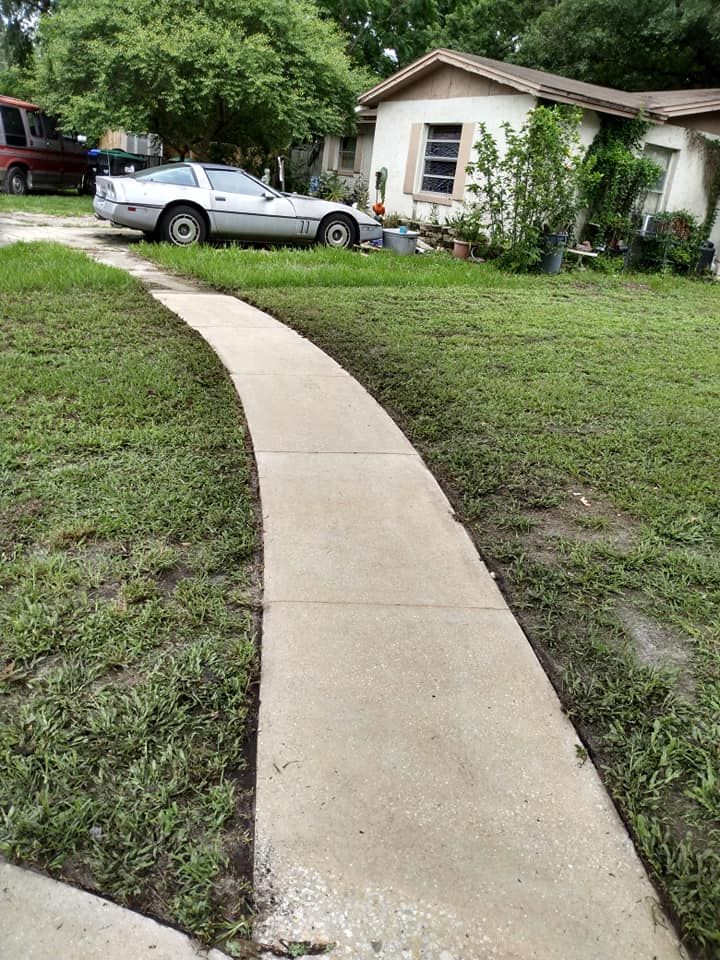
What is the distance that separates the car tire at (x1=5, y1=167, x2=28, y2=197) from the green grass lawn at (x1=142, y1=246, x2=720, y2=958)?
1259 cm

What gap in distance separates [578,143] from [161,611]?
42.8 feet

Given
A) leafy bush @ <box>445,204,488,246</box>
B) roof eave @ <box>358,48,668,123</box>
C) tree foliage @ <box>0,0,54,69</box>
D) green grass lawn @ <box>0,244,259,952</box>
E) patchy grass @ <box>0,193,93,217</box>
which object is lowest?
green grass lawn @ <box>0,244,259,952</box>

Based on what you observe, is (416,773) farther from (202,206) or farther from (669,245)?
(669,245)

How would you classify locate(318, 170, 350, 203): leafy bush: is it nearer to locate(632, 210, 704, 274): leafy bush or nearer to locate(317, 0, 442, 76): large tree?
locate(632, 210, 704, 274): leafy bush

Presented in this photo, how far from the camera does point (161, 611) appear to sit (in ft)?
9.10

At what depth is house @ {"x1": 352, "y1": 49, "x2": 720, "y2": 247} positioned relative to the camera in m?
13.6

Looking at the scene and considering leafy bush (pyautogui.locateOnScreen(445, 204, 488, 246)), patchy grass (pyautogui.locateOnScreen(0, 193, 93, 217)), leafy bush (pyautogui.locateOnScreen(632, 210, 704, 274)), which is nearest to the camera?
leafy bush (pyautogui.locateOnScreen(445, 204, 488, 246))

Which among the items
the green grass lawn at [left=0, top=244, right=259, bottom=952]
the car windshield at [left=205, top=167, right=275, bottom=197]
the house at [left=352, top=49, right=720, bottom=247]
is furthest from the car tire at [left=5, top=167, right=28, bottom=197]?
the green grass lawn at [left=0, top=244, right=259, bottom=952]

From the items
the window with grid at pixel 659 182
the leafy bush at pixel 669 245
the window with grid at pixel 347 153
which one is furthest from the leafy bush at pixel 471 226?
the window with grid at pixel 347 153

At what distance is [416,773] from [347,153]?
21.0 meters

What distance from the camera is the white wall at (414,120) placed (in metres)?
13.7

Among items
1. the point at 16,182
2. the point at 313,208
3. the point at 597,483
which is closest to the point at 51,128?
the point at 16,182

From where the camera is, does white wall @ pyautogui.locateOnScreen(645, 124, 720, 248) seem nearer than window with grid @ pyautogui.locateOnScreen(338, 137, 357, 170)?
Yes

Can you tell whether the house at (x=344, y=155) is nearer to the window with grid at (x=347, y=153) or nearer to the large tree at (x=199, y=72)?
the window with grid at (x=347, y=153)
